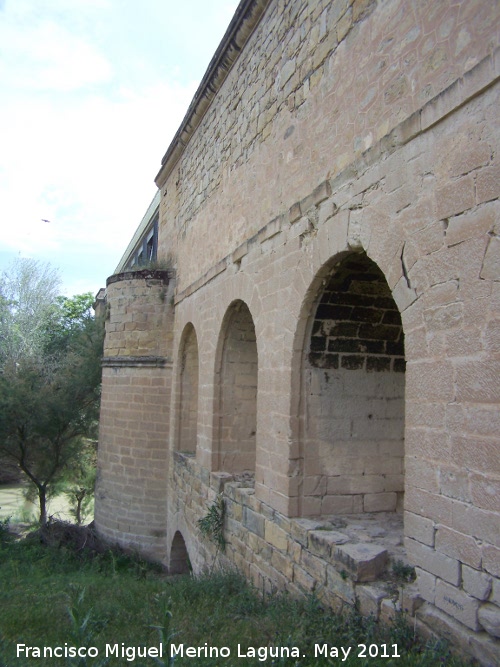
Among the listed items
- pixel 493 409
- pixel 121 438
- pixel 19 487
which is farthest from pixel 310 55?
pixel 19 487

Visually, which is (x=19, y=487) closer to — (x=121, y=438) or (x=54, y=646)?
(x=121, y=438)

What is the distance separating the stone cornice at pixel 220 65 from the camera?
6.25 m

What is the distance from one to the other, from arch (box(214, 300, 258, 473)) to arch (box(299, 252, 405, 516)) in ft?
7.53

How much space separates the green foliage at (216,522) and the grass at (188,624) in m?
0.50

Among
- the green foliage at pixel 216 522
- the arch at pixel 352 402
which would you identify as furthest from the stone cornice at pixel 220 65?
the green foliage at pixel 216 522

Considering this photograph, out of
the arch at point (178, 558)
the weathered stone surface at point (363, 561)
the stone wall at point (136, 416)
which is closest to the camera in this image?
the weathered stone surface at point (363, 561)

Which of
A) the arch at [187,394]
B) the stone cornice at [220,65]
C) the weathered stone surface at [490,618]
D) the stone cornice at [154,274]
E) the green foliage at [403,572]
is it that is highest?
the stone cornice at [220,65]

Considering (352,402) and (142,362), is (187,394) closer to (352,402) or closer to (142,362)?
(142,362)

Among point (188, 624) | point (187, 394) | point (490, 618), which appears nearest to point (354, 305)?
point (490, 618)

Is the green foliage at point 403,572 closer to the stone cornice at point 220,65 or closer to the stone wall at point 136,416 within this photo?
the stone cornice at point 220,65

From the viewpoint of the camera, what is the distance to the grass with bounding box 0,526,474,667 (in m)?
2.95

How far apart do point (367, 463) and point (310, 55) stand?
3622 millimetres

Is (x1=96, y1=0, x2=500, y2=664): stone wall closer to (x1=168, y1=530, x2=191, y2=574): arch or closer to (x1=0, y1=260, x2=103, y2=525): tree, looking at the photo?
(x1=168, y1=530, x2=191, y2=574): arch

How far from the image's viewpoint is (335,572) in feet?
12.3
